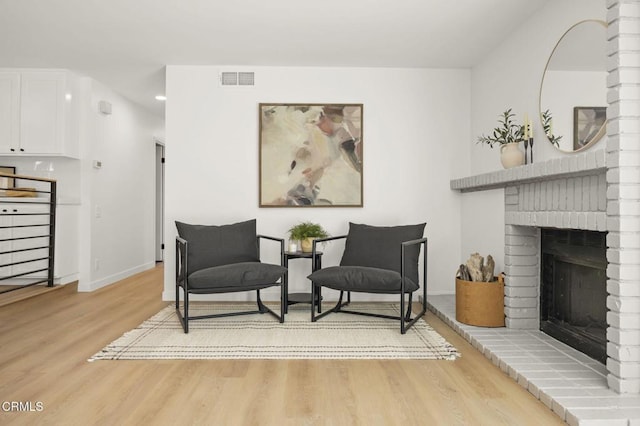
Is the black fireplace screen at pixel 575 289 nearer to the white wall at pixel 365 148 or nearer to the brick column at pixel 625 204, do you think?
the brick column at pixel 625 204

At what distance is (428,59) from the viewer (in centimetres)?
437

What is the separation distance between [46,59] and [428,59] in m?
3.68

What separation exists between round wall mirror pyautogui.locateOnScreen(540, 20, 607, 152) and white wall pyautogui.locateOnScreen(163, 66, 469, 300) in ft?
5.01

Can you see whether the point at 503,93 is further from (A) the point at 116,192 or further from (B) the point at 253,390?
(A) the point at 116,192

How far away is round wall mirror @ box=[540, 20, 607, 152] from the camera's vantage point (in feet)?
8.31

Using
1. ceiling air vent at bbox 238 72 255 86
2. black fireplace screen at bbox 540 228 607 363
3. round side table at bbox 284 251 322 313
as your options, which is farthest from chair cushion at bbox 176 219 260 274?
black fireplace screen at bbox 540 228 607 363

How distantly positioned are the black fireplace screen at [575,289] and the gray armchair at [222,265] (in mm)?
1882

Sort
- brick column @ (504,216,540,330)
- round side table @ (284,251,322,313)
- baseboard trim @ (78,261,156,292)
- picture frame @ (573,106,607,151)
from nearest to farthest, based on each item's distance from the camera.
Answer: picture frame @ (573,106,607,151), brick column @ (504,216,540,330), round side table @ (284,251,322,313), baseboard trim @ (78,261,156,292)

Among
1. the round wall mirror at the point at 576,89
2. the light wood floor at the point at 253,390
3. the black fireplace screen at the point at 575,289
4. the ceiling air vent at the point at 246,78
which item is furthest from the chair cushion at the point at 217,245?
the round wall mirror at the point at 576,89

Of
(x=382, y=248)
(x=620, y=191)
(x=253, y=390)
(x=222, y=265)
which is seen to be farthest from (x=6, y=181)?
(x=620, y=191)

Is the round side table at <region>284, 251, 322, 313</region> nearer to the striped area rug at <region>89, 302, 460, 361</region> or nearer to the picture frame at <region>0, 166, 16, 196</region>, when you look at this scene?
the striped area rug at <region>89, 302, 460, 361</region>

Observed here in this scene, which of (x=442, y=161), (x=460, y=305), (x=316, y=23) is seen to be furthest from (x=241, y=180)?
(x=460, y=305)

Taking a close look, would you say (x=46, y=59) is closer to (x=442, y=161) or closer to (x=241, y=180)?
(x=241, y=180)

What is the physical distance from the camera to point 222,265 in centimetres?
367
